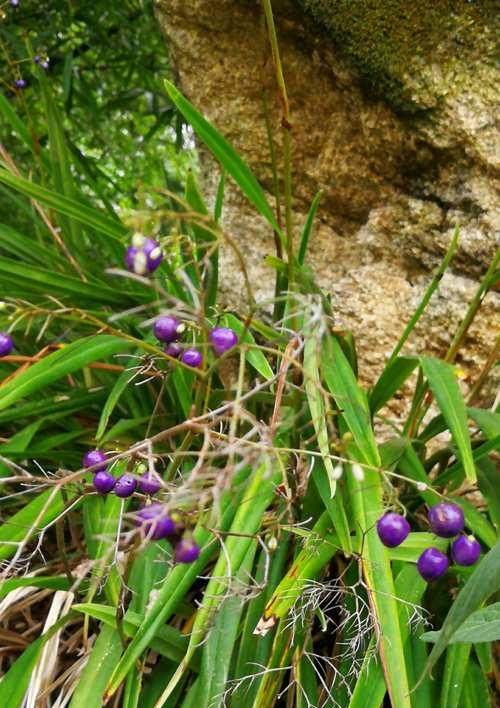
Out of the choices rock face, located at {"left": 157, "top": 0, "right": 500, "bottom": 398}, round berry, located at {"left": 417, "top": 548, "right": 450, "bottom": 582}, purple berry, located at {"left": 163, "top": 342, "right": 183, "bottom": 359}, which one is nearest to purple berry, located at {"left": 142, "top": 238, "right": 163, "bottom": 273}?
purple berry, located at {"left": 163, "top": 342, "right": 183, "bottom": 359}

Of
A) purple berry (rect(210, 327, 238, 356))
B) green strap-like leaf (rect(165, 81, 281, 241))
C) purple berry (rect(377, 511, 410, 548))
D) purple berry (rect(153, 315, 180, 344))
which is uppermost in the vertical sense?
green strap-like leaf (rect(165, 81, 281, 241))

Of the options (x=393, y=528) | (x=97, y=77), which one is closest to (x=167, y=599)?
(x=393, y=528)

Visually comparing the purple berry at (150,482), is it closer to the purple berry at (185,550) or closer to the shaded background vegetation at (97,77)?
the purple berry at (185,550)

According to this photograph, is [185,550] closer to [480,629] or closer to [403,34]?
[480,629]

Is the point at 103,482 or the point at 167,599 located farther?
the point at 167,599

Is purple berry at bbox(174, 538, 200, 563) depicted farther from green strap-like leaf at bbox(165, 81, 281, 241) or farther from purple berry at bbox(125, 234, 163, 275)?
green strap-like leaf at bbox(165, 81, 281, 241)

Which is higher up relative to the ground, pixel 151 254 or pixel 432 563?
pixel 151 254
